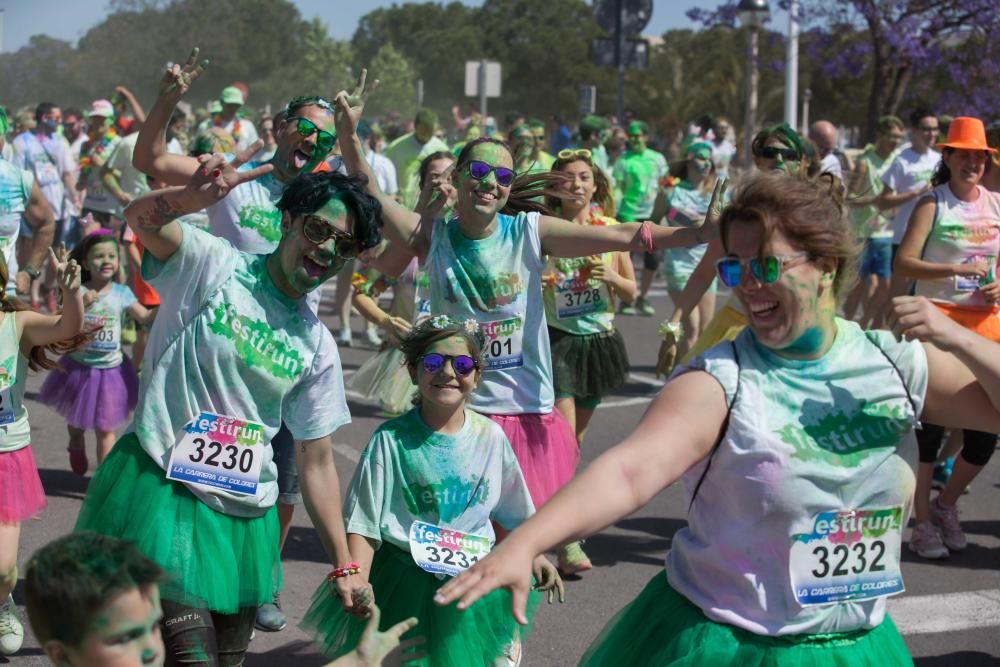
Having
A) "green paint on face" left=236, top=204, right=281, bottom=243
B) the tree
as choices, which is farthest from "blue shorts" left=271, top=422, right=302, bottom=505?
the tree

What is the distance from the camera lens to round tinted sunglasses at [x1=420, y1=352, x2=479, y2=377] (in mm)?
4652

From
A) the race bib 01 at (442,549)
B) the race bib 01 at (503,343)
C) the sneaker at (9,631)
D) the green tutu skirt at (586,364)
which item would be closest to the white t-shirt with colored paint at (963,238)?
the green tutu skirt at (586,364)

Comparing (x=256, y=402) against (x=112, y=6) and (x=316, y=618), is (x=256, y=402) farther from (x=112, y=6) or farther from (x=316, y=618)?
(x=112, y=6)

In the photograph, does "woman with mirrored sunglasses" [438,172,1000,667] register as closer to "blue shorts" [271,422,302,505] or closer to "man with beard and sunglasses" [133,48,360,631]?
"man with beard and sunglasses" [133,48,360,631]

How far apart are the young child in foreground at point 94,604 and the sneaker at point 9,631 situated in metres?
2.99

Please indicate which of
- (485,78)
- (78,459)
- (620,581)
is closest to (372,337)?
(78,459)

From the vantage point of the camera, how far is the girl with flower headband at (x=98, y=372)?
820 centimetres

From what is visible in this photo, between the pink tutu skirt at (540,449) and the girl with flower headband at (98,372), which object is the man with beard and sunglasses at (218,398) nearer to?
the pink tutu skirt at (540,449)

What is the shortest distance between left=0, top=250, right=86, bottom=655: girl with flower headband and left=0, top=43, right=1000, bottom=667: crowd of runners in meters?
0.01

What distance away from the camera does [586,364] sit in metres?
7.39

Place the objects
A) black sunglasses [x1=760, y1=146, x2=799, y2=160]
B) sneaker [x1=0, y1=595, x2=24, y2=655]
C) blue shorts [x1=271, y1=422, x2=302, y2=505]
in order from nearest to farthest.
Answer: sneaker [x1=0, y1=595, x2=24, y2=655], blue shorts [x1=271, y1=422, x2=302, y2=505], black sunglasses [x1=760, y1=146, x2=799, y2=160]

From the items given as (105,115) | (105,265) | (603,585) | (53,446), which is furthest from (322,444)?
(105,115)

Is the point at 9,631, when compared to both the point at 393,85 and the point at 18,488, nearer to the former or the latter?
the point at 18,488

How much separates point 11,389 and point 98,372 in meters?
3.04
